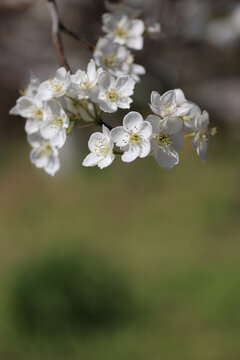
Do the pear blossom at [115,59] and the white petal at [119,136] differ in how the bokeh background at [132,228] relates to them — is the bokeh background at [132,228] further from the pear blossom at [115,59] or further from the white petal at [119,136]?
the white petal at [119,136]

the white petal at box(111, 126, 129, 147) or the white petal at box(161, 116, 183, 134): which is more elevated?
the white petal at box(161, 116, 183, 134)

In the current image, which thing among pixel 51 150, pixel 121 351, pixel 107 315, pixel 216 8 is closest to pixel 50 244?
pixel 107 315

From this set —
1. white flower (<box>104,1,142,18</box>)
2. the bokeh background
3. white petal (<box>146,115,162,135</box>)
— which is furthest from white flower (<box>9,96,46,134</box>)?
the bokeh background

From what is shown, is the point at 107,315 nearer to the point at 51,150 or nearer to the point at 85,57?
the point at 51,150

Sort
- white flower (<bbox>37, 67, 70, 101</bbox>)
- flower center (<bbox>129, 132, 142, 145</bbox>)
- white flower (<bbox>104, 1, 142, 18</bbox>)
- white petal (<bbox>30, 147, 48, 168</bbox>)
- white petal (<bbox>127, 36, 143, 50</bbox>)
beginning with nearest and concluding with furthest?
flower center (<bbox>129, 132, 142, 145</bbox>) < white flower (<bbox>37, 67, 70, 101</bbox>) < white petal (<bbox>30, 147, 48, 168</bbox>) < white petal (<bbox>127, 36, 143, 50</bbox>) < white flower (<bbox>104, 1, 142, 18</bbox>)

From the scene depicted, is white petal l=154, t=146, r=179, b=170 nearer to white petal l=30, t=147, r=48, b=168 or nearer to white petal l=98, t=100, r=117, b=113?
white petal l=98, t=100, r=117, b=113

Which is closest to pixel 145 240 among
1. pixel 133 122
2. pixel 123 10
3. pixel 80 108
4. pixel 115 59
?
pixel 123 10

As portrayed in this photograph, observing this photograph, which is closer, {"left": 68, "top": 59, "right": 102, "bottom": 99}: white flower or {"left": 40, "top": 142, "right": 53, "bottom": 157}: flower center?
{"left": 68, "top": 59, "right": 102, "bottom": 99}: white flower

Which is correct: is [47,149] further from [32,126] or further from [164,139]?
[164,139]
